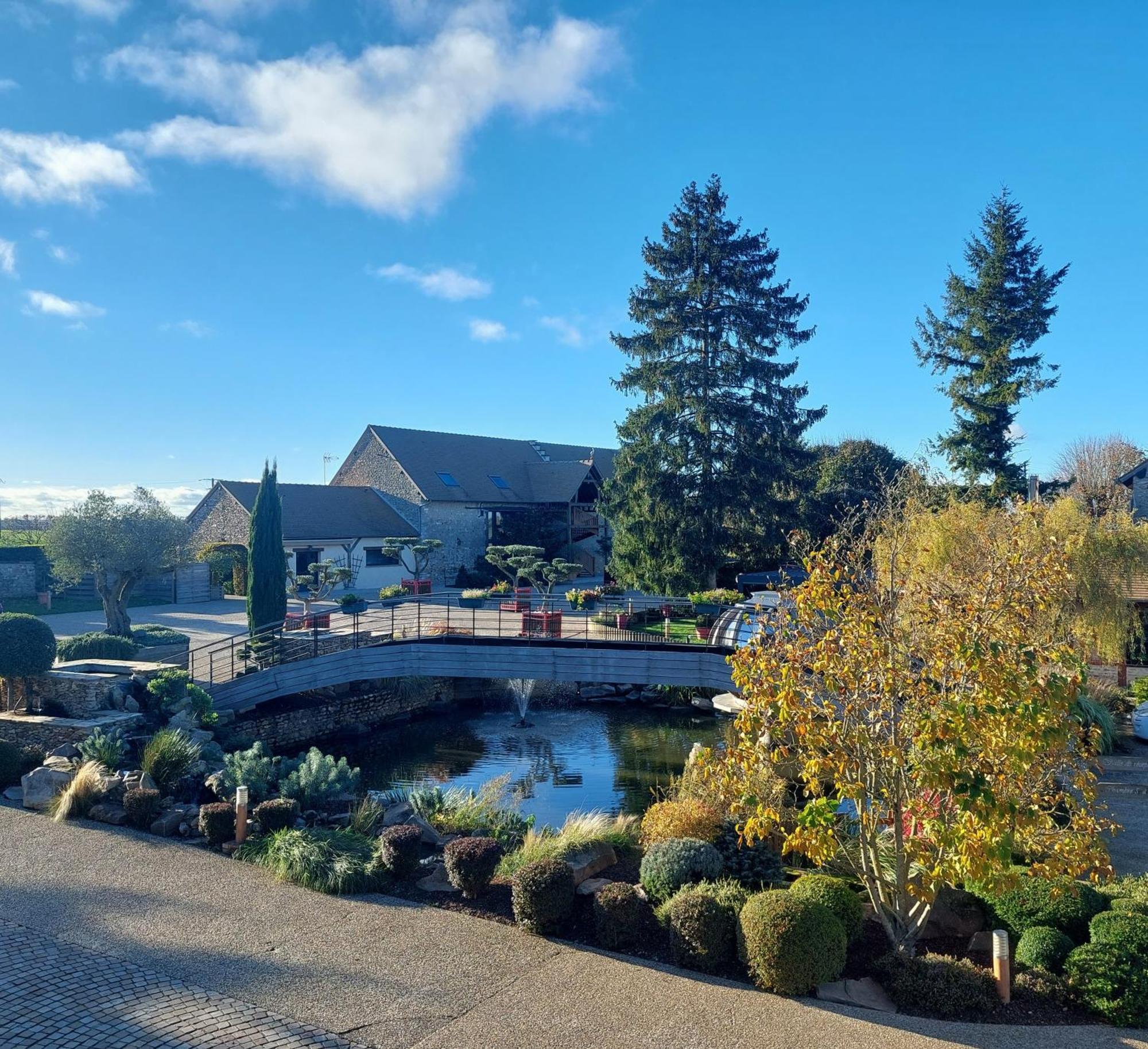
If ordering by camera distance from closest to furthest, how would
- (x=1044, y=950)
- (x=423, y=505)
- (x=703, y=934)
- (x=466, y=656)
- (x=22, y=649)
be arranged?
(x=1044, y=950) < (x=703, y=934) < (x=22, y=649) < (x=466, y=656) < (x=423, y=505)

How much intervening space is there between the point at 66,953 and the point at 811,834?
6.30 meters

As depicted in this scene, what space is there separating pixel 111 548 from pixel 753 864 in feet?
71.1

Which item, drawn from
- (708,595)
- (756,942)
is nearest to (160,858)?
(756,942)

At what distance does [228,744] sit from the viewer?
53.5ft

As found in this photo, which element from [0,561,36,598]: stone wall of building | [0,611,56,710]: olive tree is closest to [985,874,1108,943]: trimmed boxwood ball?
[0,611,56,710]: olive tree

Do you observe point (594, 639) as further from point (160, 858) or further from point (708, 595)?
point (160, 858)

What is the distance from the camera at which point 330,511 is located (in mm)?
36031

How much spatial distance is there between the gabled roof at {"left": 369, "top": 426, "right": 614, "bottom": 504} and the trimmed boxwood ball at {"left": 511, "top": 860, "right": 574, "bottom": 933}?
101ft

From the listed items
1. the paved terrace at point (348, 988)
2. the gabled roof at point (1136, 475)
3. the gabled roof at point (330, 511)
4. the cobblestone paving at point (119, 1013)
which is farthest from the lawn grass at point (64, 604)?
the gabled roof at point (1136, 475)

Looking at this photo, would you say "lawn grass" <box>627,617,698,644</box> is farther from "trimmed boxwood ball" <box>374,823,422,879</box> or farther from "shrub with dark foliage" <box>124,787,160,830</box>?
"shrub with dark foliage" <box>124,787,160,830</box>

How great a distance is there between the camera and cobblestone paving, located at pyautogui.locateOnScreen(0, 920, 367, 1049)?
5637 mm

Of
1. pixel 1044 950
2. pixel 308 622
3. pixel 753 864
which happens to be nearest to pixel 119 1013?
pixel 753 864

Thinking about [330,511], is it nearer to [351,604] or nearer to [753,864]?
[351,604]

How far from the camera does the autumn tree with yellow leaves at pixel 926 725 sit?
609 centimetres
